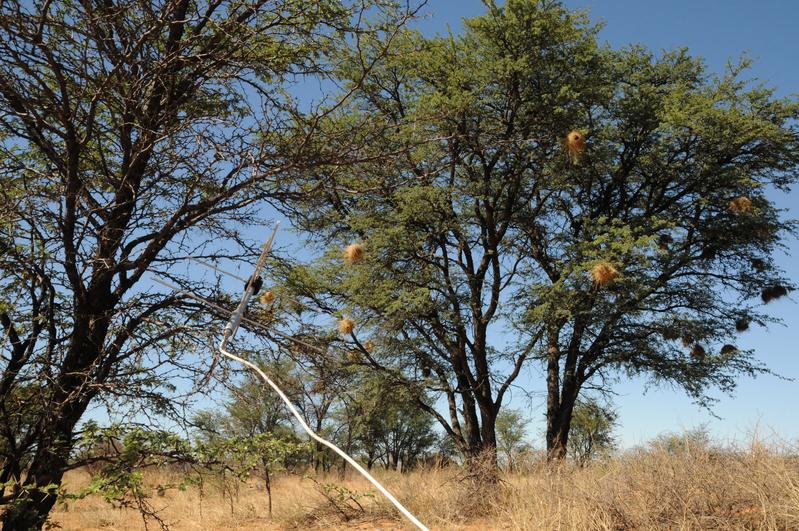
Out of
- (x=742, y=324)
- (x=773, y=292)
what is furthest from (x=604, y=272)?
(x=773, y=292)

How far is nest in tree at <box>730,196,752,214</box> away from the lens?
13.8 meters

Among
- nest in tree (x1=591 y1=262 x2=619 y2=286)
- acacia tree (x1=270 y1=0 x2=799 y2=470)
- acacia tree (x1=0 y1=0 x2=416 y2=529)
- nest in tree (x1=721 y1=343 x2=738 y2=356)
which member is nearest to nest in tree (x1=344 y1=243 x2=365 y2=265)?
acacia tree (x1=270 y1=0 x2=799 y2=470)

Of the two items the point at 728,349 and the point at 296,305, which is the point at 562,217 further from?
the point at 296,305

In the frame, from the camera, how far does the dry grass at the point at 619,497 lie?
5.47 m

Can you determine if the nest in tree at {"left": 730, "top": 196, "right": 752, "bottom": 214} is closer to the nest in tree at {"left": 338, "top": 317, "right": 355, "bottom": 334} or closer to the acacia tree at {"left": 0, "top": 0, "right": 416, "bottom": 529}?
the nest in tree at {"left": 338, "top": 317, "right": 355, "bottom": 334}

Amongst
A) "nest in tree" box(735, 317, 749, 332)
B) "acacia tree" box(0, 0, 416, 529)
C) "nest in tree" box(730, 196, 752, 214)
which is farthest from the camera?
"nest in tree" box(735, 317, 749, 332)

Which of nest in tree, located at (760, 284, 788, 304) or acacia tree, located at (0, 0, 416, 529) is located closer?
acacia tree, located at (0, 0, 416, 529)

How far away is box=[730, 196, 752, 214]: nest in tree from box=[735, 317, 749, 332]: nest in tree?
3149 mm

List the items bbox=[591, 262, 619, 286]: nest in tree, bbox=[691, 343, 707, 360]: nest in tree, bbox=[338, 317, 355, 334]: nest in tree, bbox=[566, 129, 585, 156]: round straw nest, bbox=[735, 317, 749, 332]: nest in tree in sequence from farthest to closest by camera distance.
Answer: bbox=[735, 317, 749, 332]: nest in tree < bbox=[691, 343, 707, 360]: nest in tree < bbox=[338, 317, 355, 334]: nest in tree < bbox=[566, 129, 585, 156]: round straw nest < bbox=[591, 262, 619, 286]: nest in tree

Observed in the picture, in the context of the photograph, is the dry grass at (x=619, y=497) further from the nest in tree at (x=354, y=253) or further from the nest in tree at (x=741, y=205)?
the nest in tree at (x=741, y=205)

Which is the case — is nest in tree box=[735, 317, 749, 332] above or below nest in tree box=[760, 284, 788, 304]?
below

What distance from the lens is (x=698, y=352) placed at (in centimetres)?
1499

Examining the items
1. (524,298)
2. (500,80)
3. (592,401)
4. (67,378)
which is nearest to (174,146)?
(67,378)

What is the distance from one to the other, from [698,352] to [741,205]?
3971 mm
